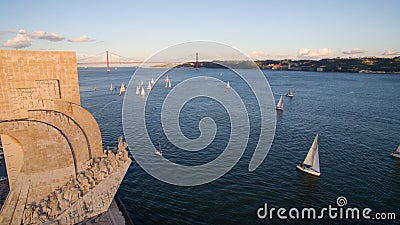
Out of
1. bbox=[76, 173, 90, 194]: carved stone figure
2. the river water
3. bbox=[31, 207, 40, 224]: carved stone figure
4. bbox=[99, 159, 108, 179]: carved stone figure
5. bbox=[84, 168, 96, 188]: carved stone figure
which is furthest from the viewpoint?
the river water

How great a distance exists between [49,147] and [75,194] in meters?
3.02

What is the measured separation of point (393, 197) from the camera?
2080 centimetres

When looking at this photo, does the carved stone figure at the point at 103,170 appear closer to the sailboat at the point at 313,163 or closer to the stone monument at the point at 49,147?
the stone monument at the point at 49,147

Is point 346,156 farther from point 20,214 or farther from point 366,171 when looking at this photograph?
point 20,214

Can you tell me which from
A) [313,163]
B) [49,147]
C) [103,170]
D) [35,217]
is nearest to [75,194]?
[103,170]

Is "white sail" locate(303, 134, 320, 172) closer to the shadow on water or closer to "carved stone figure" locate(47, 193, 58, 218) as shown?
the shadow on water

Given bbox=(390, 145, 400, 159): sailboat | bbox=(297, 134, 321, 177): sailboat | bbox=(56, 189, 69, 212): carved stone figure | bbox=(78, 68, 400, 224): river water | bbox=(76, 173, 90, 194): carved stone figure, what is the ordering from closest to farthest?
1. bbox=(56, 189, 69, 212): carved stone figure
2. bbox=(76, 173, 90, 194): carved stone figure
3. bbox=(78, 68, 400, 224): river water
4. bbox=(297, 134, 321, 177): sailboat
5. bbox=(390, 145, 400, 159): sailboat

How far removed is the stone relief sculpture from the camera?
42.4 feet

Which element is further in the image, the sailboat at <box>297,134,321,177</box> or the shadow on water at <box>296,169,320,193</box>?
the sailboat at <box>297,134,321,177</box>

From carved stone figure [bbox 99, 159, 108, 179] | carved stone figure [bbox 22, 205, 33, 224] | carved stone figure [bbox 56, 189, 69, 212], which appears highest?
carved stone figure [bbox 99, 159, 108, 179]

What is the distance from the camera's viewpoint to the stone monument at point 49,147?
13.0 meters

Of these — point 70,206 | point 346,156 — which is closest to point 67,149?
point 70,206

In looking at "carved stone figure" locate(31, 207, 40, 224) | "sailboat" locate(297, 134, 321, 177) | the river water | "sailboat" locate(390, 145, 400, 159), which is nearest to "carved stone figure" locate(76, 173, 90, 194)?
"carved stone figure" locate(31, 207, 40, 224)

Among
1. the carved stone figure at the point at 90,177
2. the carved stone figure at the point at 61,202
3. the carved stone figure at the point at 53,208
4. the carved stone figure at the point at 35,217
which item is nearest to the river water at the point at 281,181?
the carved stone figure at the point at 90,177
